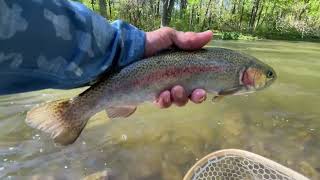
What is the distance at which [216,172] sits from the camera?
13.1 ft

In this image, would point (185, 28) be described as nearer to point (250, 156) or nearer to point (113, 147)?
point (113, 147)

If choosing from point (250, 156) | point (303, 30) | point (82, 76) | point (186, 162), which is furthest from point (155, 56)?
point (303, 30)

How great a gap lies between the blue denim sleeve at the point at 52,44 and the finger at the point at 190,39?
0.46 m

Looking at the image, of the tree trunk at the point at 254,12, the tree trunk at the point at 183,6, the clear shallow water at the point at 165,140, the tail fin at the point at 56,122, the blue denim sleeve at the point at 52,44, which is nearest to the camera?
the blue denim sleeve at the point at 52,44

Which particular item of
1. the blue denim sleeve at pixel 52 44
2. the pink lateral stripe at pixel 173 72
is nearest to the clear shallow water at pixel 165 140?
the pink lateral stripe at pixel 173 72

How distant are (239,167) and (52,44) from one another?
2724 millimetres

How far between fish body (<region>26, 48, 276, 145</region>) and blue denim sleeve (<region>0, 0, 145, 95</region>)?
344 mm

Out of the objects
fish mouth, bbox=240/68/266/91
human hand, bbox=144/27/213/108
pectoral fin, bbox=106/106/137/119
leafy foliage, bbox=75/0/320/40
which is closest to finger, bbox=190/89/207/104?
human hand, bbox=144/27/213/108

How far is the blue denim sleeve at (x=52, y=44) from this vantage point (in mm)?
1690

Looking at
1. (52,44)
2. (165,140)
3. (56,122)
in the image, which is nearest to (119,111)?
(56,122)

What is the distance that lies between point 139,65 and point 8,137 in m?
5.62

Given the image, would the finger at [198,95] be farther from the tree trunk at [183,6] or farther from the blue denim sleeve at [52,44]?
the tree trunk at [183,6]

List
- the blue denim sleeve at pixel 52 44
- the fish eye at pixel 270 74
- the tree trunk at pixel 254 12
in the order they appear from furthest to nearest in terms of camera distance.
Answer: the tree trunk at pixel 254 12, the fish eye at pixel 270 74, the blue denim sleeve at pixel 52 44

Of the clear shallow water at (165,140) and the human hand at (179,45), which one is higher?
the human hand at (179,45)
